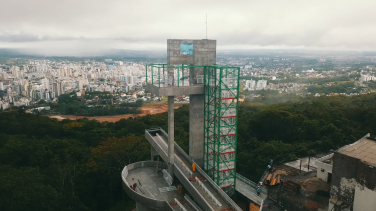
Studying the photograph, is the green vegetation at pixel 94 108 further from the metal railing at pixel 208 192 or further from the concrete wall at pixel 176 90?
the metal railing at pixel 208 192

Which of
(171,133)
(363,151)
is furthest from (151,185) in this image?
(363,151)

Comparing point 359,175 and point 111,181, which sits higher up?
point 359,175

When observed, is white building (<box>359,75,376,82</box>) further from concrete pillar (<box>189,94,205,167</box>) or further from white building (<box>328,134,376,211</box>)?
concrete pillar (<box>189,94,205,167</box>)

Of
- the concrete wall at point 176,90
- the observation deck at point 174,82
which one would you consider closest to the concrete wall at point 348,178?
the concrete wall at point 176,90

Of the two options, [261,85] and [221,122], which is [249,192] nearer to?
[221,122]

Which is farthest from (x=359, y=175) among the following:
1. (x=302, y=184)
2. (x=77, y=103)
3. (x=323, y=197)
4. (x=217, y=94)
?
(x=77, y=103)

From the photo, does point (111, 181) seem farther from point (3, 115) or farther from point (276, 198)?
point (3, 115)
